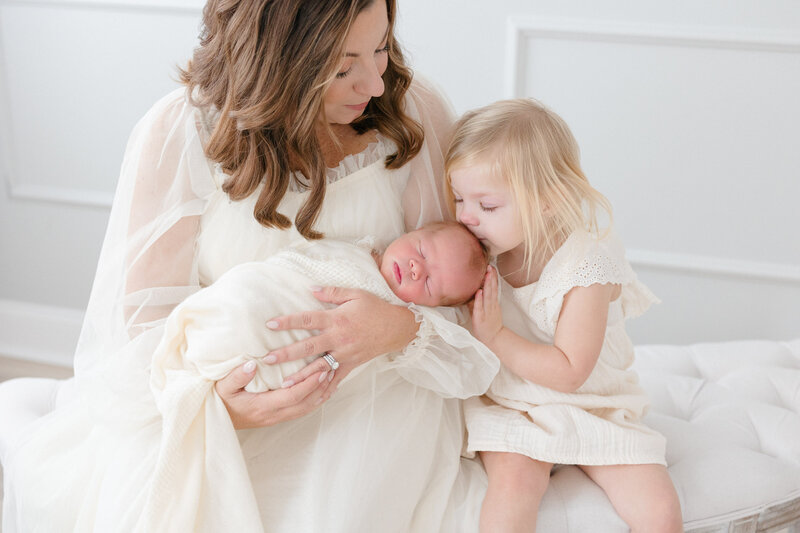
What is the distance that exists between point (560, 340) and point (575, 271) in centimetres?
12

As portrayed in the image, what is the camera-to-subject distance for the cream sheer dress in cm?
122

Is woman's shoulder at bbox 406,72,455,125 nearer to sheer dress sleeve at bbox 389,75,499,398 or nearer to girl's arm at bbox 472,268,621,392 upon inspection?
sheer dress sleeve at bbox 389,75,499,398

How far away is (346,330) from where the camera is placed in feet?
4.16

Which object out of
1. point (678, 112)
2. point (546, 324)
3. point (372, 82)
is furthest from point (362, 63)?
point (678, 112)

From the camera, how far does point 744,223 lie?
2318 millimetres

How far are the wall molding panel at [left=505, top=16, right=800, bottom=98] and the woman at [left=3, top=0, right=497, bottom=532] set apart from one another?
0.89m

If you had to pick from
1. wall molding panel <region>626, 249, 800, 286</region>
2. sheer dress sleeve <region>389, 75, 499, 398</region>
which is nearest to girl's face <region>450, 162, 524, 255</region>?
sheer dress sleeve <region>389, 75, 499, 398</region>

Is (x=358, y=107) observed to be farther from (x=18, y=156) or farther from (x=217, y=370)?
(x=18, y=156)

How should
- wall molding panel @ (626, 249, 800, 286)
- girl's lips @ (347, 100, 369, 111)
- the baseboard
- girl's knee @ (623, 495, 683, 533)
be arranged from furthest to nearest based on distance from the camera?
the baseboard < wall molding panel @ (626, 249, 800, 286) < girl's lips @ (347, 100, 369, 111) < girl's knee @ (623, 495, 683, 533)

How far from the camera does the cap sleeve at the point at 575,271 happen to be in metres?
1.33

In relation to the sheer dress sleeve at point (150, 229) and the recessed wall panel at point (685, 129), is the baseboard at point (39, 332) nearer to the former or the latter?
the sheer dress sleeve at point (150, 229)

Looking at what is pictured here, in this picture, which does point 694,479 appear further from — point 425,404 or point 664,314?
point 664,314

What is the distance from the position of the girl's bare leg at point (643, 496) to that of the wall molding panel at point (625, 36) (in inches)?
51.4

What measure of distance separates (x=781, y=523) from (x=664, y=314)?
42.6 inches
